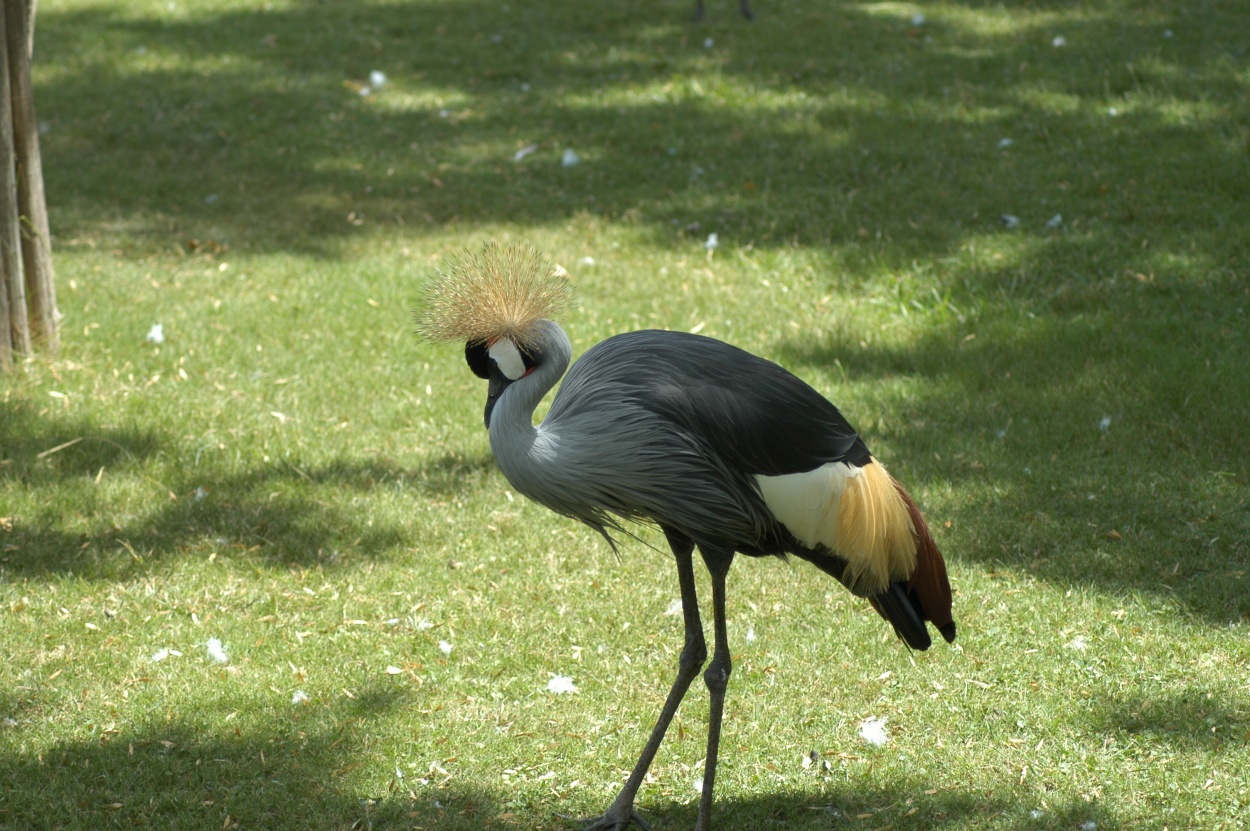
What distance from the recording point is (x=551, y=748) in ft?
13.5

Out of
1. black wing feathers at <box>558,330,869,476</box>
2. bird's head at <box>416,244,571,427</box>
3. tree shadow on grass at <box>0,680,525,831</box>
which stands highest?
bird's head at <box>416,244,571,427</box>

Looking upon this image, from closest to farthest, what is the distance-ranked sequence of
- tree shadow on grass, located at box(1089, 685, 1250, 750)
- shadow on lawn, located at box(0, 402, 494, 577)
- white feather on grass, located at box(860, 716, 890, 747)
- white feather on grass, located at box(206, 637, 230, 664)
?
tree shadow on grass, located at box(1089, 685, 1250, 750) → white feather on grass, located at box(860, 716, 890, 747) → white feather on grass, located at box(206, 637, 230, 664) → shadow on lawn, located at box(0, 402, 494, 577)

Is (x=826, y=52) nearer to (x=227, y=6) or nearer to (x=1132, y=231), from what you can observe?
(x=1132, y=231)

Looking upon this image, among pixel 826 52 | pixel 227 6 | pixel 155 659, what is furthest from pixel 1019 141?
pixel 227 6

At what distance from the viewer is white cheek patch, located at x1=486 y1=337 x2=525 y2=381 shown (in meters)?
3.24

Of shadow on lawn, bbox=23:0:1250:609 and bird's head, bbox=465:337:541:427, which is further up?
bird's head, bbox=465:337:541:427

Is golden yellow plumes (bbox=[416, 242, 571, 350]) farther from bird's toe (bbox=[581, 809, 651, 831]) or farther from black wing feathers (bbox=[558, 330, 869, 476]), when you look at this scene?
bird's toe (bbox=[581, 809, 651, 831])

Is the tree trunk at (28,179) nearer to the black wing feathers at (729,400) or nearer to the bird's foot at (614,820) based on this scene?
the black wing feathers at (729,400)

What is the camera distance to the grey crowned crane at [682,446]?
3.19 meters

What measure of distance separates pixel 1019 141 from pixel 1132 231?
1.51m

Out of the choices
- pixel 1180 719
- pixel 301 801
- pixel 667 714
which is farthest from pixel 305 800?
pixel 1180 719

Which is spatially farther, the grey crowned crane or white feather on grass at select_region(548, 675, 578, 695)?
white feather on grass at select_region(548, 675, 578, 695)

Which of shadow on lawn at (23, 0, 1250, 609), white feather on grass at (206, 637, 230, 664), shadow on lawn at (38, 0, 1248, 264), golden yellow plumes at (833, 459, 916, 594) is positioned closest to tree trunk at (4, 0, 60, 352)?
shadow on lawn at (23, 0, 1250, 609)

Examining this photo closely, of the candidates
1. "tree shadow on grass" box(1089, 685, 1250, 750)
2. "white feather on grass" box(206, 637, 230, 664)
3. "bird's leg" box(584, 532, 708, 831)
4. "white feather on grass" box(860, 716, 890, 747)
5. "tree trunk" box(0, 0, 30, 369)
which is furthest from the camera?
"tree trunk" box(0, 0, 30, 369)
